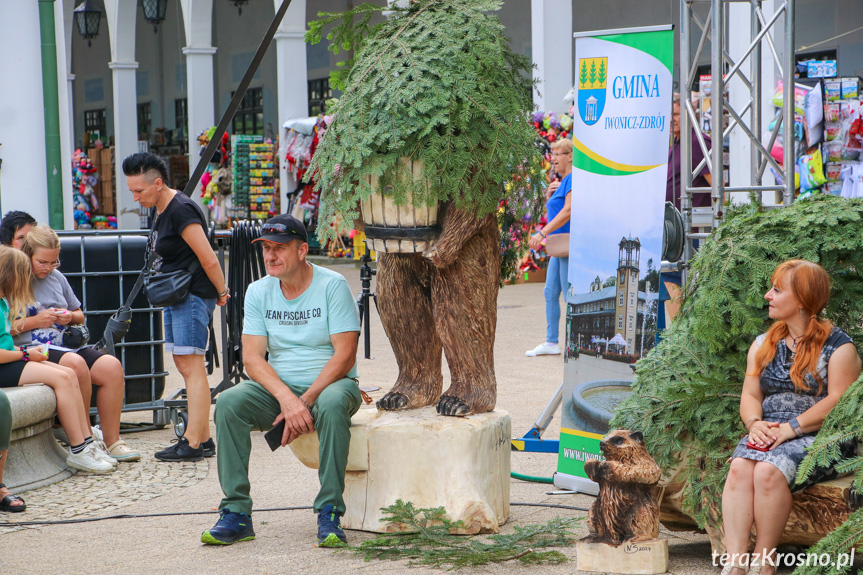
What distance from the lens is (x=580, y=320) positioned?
193 inches

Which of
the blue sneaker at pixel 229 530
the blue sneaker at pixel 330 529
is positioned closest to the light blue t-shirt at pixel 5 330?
the blue sneaker at pixel 229 530

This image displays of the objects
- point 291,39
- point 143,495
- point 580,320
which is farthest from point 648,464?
point 291,39

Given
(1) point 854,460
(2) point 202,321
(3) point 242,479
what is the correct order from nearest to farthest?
(1) point 854,460
(3) point 242,479
(2) point 202,321

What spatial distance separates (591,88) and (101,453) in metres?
3.17

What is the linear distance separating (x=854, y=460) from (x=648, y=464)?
67 centimetres

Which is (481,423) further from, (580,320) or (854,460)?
→ (854,460)

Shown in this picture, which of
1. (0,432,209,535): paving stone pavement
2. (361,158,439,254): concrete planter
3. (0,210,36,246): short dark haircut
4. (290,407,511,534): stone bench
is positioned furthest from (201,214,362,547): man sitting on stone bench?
(0,210,36,246): short dark haircut

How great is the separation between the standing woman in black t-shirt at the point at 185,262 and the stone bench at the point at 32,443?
0.69m

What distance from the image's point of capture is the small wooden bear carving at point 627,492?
11.8 feet

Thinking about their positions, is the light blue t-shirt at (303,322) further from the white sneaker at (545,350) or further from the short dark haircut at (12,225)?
the white sneaker at (545,350)

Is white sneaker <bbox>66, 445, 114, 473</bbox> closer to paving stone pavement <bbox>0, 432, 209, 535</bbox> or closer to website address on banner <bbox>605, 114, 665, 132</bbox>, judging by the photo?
paving stone pavement <bbox>0, 432, 209, 535</bbox>

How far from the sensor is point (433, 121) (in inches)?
161

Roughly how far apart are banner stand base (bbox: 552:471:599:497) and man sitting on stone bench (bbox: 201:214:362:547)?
120cm

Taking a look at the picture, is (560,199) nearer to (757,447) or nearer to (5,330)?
(5,330)
